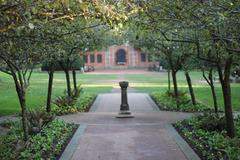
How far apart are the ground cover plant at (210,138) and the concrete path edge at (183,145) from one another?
11 centimetres

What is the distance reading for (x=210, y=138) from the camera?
11758 millimetres

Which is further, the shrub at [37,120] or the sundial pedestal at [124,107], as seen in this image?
the sundial pedestal at [124,107]

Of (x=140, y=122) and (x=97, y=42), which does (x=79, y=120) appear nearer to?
(x=140, y=122)

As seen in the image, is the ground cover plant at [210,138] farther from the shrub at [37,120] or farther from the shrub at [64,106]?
the shrub at [64,106]

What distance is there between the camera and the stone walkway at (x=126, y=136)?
35.9 ft

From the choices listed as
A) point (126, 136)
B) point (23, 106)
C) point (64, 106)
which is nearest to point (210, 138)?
point (126, 136)

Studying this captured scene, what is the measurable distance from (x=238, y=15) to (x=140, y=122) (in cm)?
1014

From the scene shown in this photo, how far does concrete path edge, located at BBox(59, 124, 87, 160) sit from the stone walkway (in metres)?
0.05

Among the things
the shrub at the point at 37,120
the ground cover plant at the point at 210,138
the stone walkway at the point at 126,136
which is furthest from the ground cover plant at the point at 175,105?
the shrub at the point at 37,120

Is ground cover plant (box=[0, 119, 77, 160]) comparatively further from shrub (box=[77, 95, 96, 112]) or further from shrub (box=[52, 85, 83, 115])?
shrub (box=[77, 95, 96, 112])

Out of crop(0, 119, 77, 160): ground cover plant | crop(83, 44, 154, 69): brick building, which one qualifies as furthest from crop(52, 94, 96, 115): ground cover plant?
crop(83, 44, 154, 69): brick building

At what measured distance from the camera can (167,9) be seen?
9.05m

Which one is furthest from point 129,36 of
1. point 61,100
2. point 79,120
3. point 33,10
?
point 33,10

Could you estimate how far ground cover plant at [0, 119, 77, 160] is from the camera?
10.3 meters
